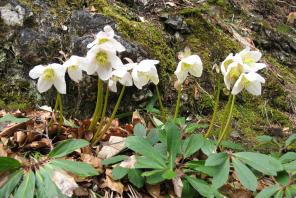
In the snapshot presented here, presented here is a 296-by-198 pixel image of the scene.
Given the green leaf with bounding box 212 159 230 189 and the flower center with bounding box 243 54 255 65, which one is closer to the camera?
the green leaf with bounding box 212 159 230 189

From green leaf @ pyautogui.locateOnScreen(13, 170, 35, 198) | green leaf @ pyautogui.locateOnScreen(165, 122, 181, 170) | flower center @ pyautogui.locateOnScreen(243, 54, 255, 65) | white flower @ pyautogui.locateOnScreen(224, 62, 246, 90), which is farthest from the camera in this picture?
flower center @ pyautogui.locateOnScreen(243, 54, 255, 65)

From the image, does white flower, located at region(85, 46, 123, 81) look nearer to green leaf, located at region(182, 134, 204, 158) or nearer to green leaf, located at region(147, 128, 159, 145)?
green leaf, located at region(147, 128, 159, 145)

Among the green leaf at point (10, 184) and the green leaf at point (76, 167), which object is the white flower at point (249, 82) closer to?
the green leaf at point (76, 167)

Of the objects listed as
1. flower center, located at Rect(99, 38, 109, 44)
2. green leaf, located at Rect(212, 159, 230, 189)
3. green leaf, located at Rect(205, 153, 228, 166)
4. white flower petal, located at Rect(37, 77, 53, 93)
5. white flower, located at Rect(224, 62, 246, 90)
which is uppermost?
flower center, located at Rect(99, 38, 109, 44)

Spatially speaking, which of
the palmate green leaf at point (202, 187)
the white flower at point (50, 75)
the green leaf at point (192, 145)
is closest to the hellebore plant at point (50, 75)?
the white flower at point (50, 75)

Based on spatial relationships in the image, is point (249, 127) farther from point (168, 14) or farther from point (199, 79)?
point (168, 14)

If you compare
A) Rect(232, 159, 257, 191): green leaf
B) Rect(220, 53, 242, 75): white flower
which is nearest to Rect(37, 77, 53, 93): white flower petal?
Rect(220, 53, 242, 75): white flower

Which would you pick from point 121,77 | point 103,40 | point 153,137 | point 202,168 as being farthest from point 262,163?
point 103,40
